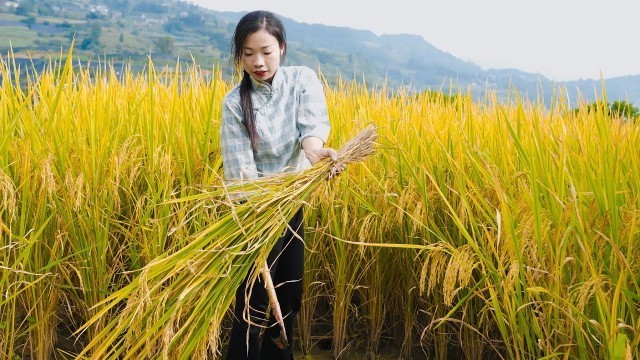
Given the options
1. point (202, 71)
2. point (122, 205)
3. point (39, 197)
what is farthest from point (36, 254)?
point (202, 71)

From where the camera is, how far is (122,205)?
2525mm

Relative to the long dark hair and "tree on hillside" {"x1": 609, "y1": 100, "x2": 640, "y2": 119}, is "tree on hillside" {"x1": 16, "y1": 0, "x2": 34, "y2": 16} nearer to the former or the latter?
"tree on hillside" {"x1": 609, "y1": 100, "x2": 640, "y2": 119}

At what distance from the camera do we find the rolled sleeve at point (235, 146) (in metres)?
2.09

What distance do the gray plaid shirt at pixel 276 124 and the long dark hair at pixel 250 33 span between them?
0.02 meters

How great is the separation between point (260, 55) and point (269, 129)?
0.79 ft

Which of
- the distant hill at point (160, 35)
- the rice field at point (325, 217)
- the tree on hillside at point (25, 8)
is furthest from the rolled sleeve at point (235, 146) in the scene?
the tree on hillside at point (25, 8)

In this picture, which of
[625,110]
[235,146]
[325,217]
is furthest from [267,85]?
[625,110]

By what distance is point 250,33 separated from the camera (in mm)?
2076

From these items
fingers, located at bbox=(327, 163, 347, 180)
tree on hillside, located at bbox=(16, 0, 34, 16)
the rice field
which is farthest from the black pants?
tree on hillside, located at bbox=(16, 0, 34, 16)

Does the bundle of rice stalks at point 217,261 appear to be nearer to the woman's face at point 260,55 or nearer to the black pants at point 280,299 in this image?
the black pants at point 280,299

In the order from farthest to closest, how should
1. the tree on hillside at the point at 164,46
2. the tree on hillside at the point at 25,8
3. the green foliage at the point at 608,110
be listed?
the tree on hillside at the point at 25,8
the tree on hillside at the point at 164,46
the green foliage at the point at 608,110

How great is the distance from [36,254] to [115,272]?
0.32 m

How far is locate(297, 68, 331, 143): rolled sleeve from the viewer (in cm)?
210

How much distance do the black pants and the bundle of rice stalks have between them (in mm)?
220
